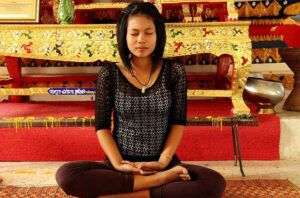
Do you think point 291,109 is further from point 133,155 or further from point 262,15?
point 133,155

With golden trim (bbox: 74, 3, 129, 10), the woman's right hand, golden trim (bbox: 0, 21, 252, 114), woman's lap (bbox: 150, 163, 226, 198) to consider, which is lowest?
woman's lap (bbox: 150, 163, 226, 198)

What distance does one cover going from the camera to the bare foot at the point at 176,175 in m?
1.94

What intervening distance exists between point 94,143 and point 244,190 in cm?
105

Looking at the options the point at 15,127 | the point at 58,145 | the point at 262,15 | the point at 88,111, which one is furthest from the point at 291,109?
the point at 15,127

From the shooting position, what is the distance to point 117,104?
7.10 ft

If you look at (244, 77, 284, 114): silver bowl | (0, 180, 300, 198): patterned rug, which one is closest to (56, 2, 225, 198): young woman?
(0, 180, 300, 198): patterned rug

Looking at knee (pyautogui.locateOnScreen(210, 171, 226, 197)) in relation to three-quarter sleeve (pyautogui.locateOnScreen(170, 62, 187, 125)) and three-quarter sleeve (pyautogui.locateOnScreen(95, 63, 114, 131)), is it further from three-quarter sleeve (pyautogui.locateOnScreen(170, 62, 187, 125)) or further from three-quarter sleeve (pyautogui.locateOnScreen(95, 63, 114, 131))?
three-quarter sleeve (pyautogui.locateOnScreen(95, 63, 114, 131))

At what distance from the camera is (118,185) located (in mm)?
1927

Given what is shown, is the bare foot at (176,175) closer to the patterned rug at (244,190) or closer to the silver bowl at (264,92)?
the patterned rug at (244,190)

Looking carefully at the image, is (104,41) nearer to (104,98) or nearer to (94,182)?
(104,98)

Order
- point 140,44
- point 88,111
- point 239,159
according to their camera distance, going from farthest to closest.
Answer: point 88,111
point 239,159
point 140,44

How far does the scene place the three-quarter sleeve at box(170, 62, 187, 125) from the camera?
7.24 feet

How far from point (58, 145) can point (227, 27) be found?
4.31 feet

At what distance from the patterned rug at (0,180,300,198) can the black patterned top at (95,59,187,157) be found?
18.3 inches
